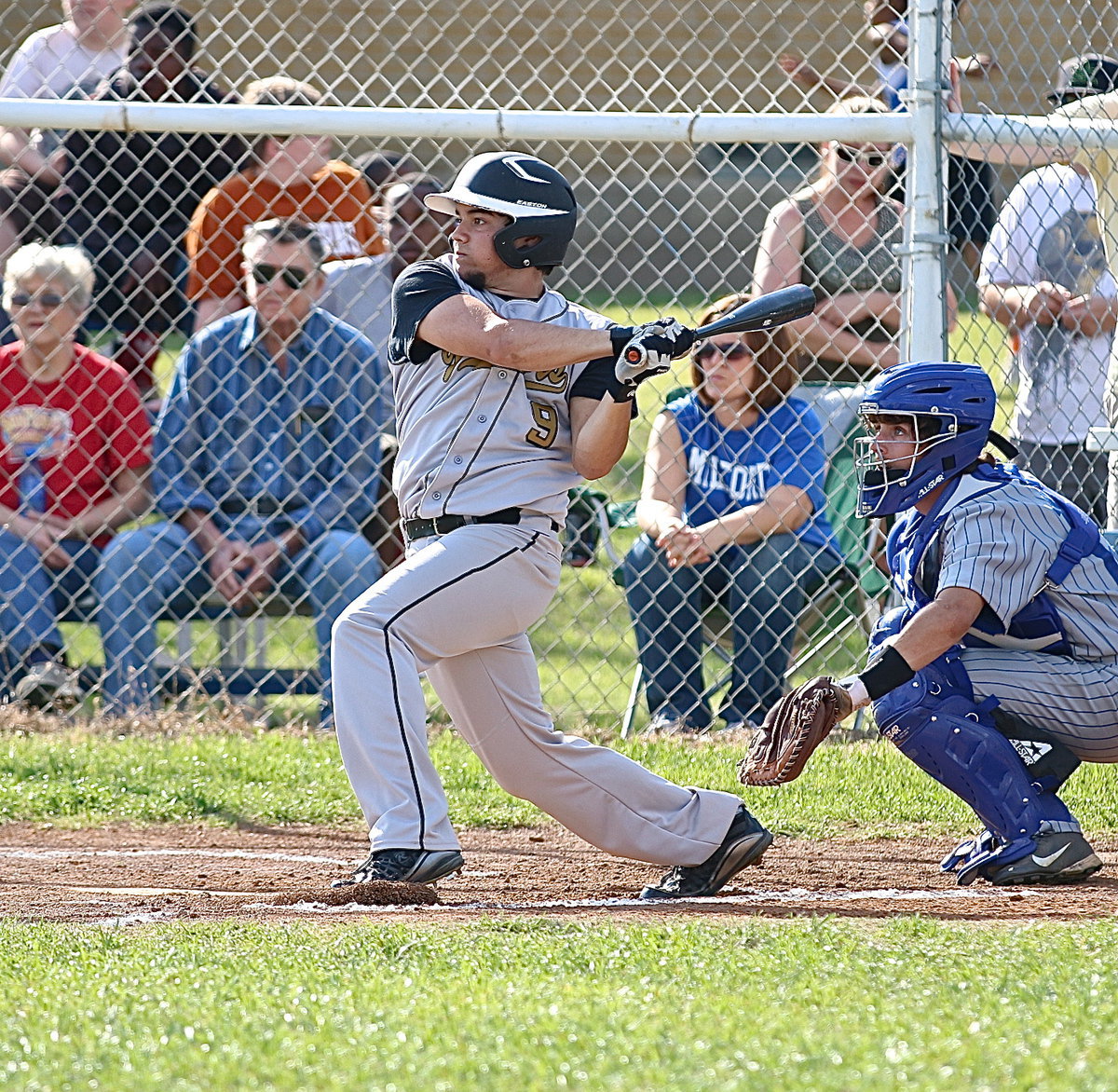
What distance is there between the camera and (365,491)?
23.4ft

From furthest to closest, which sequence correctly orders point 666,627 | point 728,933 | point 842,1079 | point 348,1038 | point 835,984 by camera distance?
point 666,627, point 728,933, point 835,984, point 348,1038, point 842,1079

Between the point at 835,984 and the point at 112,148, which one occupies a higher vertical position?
the point at 112,148

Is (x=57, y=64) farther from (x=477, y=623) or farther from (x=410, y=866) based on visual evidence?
(x=410, y=866)

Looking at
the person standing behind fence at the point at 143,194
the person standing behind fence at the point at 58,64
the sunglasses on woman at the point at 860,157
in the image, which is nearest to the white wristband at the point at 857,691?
the sunglasses on woman at the point at 860,157

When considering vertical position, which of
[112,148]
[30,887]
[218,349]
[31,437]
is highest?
[112,148]

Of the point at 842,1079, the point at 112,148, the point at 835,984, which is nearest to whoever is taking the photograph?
the point at 842,1079

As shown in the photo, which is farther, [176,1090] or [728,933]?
[728,933]

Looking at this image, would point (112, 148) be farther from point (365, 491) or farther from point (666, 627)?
point (666, 627)

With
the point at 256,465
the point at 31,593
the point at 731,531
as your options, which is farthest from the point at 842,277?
the point at 31,593

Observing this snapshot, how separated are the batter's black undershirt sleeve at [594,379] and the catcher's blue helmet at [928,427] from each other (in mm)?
727

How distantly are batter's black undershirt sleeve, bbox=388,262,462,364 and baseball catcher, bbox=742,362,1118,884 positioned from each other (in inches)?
47.8

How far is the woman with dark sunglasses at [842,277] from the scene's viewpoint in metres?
6.87

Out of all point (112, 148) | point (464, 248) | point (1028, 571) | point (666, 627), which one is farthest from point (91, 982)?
point (112, 148)

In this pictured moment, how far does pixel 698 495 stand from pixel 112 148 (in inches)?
126
